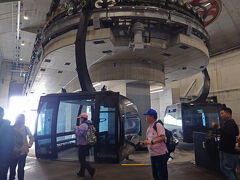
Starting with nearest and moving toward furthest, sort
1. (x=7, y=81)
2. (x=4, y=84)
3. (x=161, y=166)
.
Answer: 1. (x=161, y=166)
2. (x=4, y=84)
3. (x=7, y=81)

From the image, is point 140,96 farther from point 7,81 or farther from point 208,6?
point 7,81

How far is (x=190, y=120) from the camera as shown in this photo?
39.5 feet

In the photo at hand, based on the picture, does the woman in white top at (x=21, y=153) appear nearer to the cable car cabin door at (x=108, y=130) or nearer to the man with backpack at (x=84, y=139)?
the man with backpack at (x=84, y=139)

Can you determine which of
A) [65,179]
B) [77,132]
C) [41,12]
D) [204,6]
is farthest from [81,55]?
[204,6]

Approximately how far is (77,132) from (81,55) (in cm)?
455

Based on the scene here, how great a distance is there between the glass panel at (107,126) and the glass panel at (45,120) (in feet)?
7.29

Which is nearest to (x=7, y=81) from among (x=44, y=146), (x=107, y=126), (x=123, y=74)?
(x=123, y=74)

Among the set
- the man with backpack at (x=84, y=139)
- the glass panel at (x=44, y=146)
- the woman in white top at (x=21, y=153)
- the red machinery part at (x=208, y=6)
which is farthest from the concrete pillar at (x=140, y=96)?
the woman in white top at (x=21, y=153)

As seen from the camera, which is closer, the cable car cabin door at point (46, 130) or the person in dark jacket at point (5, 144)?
the person in dark jacket at point (5, 144)

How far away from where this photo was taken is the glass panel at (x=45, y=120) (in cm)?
709

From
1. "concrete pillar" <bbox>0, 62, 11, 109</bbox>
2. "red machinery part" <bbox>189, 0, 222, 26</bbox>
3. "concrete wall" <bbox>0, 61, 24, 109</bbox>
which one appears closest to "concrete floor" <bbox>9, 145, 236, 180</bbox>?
"red machinery part" <bbox>189, 0, 222, 26</bbox>

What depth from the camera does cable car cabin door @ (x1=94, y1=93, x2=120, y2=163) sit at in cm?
625

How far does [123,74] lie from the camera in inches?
457

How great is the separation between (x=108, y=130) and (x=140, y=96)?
674 centimetres
